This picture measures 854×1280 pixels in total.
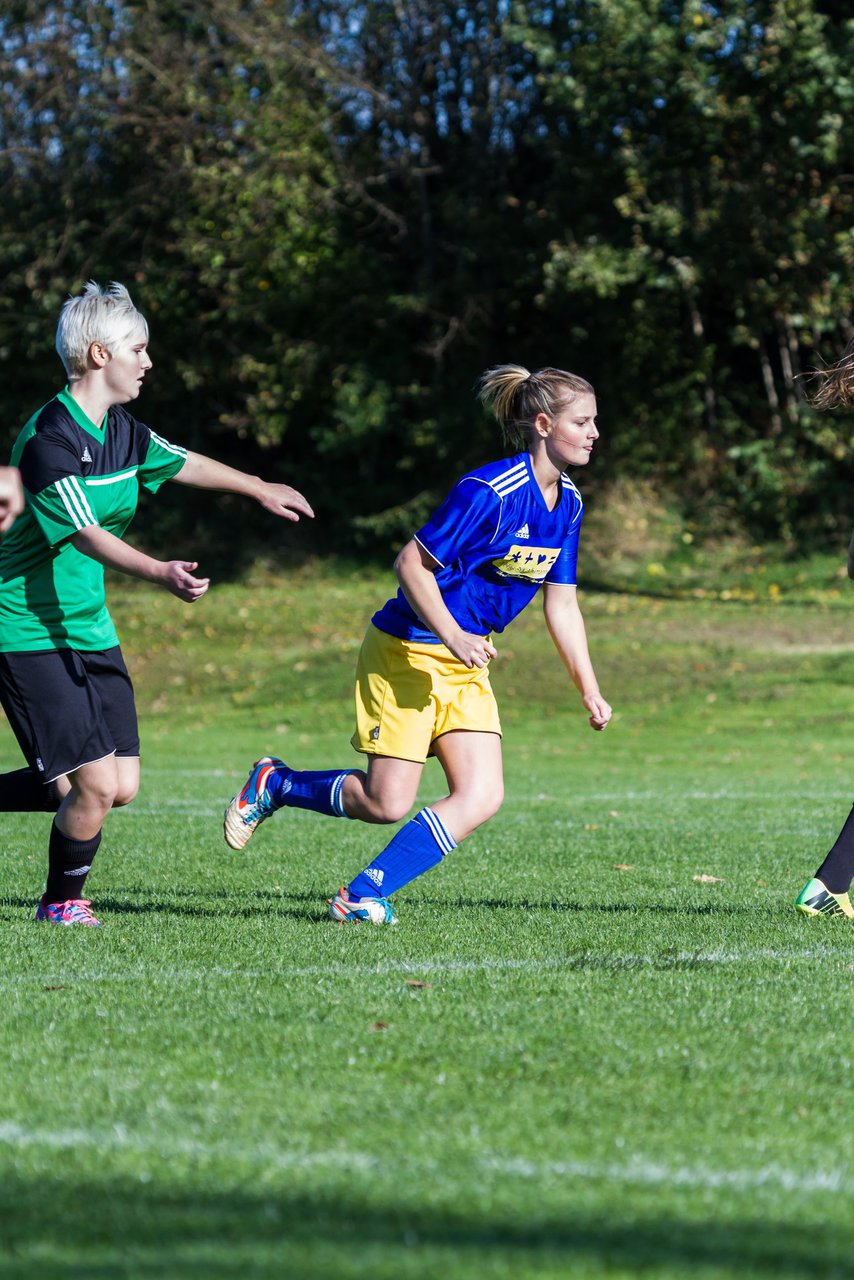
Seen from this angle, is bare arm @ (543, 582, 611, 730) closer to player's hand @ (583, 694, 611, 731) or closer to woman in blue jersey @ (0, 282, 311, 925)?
player's hand @ (583, 694, 611, 731)

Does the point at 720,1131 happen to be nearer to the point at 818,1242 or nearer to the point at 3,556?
the point at 818,1242

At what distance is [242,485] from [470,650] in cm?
122

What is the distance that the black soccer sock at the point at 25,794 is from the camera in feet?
20.6

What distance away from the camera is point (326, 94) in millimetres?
27922

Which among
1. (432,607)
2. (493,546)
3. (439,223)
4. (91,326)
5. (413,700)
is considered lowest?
(413,700)

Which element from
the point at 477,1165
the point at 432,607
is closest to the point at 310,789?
the point at 432,607

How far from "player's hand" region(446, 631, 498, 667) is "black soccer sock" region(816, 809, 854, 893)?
1656mm

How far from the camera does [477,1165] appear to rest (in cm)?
308

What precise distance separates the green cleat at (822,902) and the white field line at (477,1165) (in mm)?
3140

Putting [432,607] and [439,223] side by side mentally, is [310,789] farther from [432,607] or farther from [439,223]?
[439,223]

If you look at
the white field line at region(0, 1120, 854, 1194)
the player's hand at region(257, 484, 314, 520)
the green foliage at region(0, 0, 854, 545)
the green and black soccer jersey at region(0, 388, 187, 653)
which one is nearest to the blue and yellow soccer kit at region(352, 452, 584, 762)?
the player's hand at region(257, 484, 314, 520)

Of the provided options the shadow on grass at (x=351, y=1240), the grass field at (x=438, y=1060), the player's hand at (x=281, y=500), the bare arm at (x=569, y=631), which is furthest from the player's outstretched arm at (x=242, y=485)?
the shadow on grass at (x=351, y=1240)

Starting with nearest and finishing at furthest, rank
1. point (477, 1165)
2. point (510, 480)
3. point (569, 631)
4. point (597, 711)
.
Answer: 1. point (477, 1165)
2. point (510, 480)
3. point (597, 711)
4. point (569, 631)

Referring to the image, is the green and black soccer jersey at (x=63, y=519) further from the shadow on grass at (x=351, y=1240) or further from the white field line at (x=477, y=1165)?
the shadow on grass at (x=351, y=1240)
